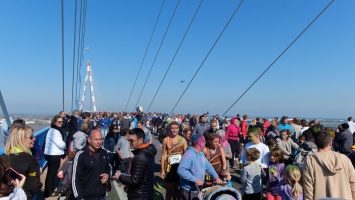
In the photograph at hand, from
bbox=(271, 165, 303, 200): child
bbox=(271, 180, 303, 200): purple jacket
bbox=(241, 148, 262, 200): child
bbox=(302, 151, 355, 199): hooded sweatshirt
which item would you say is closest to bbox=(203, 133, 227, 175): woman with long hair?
bbox=(241, 148, 262, 200): child

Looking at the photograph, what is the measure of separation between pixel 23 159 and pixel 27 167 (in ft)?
0.29

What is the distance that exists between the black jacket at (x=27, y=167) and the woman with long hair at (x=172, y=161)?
236 cm

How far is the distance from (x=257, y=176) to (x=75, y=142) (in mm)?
3866

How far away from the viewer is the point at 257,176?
13.7ft

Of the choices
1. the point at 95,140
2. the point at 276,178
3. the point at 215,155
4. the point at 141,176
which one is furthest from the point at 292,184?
the point at 95,140

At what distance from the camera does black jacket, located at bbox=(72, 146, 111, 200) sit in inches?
126

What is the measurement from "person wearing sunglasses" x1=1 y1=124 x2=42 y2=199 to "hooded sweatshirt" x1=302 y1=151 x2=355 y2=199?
9.70 feet

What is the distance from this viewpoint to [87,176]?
325cm

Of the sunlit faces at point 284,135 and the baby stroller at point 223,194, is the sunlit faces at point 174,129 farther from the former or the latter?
the sunlit faces at point 284,135

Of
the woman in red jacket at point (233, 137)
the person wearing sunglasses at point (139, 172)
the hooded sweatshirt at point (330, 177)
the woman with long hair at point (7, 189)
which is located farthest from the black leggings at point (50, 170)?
the woman in red jacket at point (233, 137)

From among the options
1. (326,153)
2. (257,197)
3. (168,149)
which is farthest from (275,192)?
(168,149)

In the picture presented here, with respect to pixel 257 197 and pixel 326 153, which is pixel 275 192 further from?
pixel 326 153

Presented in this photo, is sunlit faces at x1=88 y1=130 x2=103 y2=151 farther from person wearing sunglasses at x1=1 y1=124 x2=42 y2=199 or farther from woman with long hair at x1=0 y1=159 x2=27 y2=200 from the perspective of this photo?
woman with long hair at x1=0 y1=159 x2=27 y2=200

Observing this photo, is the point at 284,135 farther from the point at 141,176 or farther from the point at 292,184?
the point at 141,176
